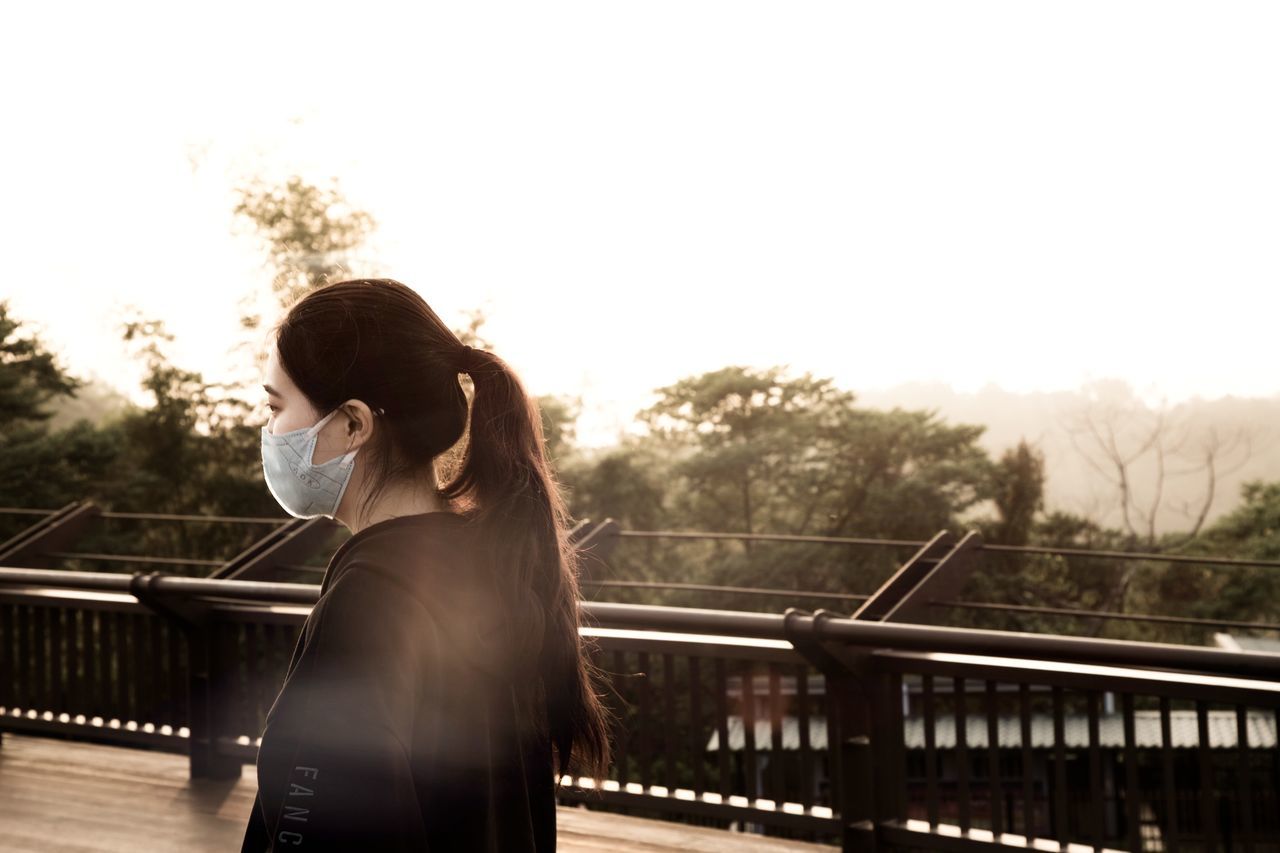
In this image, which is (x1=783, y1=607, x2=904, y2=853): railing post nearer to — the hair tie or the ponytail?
the ponytail

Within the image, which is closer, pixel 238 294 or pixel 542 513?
pixel 542 513

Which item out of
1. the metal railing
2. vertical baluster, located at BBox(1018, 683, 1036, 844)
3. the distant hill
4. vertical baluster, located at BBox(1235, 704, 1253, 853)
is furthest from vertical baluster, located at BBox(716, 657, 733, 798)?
the distant hill

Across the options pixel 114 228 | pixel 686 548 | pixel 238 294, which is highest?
pixel 114 228

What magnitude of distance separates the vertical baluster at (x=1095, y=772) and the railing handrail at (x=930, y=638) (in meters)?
0.17

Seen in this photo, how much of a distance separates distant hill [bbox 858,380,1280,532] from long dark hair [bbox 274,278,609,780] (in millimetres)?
22676

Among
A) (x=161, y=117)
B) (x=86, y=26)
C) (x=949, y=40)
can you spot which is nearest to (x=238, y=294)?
(x=161, y=117)

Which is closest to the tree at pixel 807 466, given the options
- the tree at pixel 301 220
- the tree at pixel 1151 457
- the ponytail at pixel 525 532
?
the tree at pixel 1151 457

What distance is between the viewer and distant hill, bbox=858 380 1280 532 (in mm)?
22859

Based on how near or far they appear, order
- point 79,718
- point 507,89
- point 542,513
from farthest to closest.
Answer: point 507,89 → point 79,718 → point 542,513

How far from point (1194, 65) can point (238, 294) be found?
21414mm

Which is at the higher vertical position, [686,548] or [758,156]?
[758,156]

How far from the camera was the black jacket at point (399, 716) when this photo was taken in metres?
0.95

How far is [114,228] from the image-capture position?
2720 cm

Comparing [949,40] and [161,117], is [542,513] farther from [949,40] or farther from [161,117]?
[949,40]
